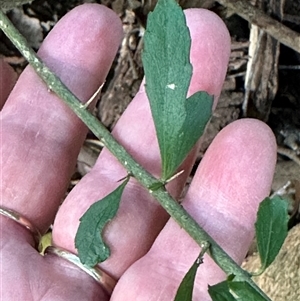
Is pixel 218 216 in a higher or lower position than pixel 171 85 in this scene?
lower

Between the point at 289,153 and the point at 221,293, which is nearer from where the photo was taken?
the point at 221,293

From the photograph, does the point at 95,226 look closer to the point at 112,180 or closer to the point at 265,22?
the point at 112,180

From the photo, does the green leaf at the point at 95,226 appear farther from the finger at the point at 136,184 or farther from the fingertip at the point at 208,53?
the fingertip at the point at 208,53

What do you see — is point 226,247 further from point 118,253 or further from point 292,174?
point 292,174

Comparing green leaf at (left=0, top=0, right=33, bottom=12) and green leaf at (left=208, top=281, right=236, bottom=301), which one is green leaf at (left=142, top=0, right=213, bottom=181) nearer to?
green leaf at (left=208, top=281, right=236, bottom=301)

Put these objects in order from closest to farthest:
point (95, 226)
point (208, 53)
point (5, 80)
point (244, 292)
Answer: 1. point (244, 292)
2. point (95, 226)
3. point (208, 53)
4. point (5, 80)

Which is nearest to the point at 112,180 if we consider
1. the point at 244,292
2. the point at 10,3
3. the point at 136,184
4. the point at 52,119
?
the point at 136,184

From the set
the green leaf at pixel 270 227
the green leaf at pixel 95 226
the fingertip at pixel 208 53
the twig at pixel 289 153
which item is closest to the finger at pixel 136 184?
the fingertip at pixel 208 53
